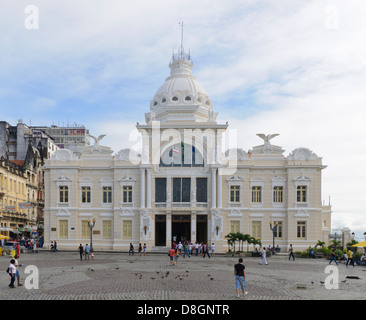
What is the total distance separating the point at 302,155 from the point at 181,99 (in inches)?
605

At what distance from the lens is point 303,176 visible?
168 ft

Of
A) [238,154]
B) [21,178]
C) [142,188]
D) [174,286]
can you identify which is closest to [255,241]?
[238,154]

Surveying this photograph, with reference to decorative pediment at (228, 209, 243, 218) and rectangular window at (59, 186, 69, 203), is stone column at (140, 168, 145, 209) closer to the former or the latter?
rectangular window at (59, 186, 69, 203)

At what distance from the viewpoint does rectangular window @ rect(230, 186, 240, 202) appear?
51.7 m

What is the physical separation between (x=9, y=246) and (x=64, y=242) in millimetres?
8679

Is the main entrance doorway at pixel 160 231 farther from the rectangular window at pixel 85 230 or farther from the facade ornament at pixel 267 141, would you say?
the facade ornament at pixel 267 141

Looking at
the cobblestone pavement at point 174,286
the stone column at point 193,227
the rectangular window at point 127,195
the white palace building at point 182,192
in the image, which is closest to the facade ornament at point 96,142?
the white palace building at point 182,192

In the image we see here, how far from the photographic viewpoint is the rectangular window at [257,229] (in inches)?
2025

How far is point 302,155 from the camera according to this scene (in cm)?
5153

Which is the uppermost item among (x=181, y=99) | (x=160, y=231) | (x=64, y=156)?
(x=181, y=99)

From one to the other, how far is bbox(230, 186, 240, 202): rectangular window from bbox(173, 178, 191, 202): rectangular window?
4.54 meters

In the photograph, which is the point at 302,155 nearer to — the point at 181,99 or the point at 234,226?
the point at 234,226
